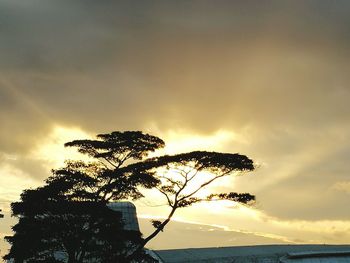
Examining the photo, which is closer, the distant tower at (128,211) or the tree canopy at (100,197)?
the tree canopy at (100,197)

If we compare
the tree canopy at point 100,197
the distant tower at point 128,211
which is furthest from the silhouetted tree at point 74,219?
the distant tower at point 128,211

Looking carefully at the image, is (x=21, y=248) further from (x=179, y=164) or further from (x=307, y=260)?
(x=307, y=260)

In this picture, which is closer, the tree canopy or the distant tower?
the tree canopy

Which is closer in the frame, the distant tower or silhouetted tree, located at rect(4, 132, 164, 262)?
silhouetted tree, located at rect(4, 132, 164, 262)

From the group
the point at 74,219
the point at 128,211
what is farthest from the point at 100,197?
the point at 128,211

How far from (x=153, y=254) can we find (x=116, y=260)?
15.9 meters

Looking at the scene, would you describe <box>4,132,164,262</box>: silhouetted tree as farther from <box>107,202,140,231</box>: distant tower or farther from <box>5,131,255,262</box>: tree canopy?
<box>107,202,140,231</box>: distant tower

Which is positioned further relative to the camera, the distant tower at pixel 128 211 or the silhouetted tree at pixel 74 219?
the distant tower at pixel 128 211

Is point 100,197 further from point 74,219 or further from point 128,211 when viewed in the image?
point 128,211

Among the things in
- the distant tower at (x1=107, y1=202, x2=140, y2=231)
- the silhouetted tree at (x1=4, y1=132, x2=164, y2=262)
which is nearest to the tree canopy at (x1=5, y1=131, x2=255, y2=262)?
the silhouetted tree at (x1=4, y1=132, x2=164, y2=262)

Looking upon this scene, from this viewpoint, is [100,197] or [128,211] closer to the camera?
[100,197]

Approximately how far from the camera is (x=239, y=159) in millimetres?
40969

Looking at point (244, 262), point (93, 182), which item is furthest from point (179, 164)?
point (244, 262)

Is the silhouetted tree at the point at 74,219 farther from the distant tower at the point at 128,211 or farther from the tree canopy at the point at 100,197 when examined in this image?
the distant tower at the point at 128,211
